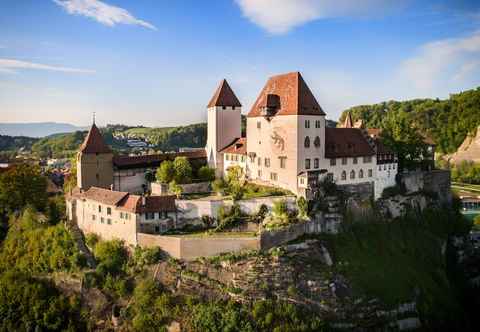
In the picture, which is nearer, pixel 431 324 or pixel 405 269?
pixel 431 324

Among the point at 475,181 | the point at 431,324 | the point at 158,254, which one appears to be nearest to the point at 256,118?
the point at 158,254

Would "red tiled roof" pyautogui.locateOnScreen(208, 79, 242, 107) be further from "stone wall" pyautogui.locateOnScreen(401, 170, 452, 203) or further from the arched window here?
"stone wall" pyautogui.locateOnScreen(401, 170, 452, 203)

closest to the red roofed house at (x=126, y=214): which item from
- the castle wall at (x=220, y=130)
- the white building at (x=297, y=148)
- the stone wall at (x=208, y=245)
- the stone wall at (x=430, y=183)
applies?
the stone wall at (x=208, y=245)

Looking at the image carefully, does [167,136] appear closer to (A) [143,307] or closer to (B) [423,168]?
(B) [423,168]

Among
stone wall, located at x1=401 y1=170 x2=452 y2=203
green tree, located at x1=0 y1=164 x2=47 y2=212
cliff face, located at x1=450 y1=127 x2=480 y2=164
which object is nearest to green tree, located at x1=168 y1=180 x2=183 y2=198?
green tree, located at x1=0 y1=164 x2=47 y2=212

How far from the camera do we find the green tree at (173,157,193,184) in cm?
5178

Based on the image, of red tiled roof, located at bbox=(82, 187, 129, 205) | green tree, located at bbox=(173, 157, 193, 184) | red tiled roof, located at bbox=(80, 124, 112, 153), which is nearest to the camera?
red tiled roof, located at bbox=(82, 187, 129, 205)

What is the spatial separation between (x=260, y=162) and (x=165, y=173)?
11.0m

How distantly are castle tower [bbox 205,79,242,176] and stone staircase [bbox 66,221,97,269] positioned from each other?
18.1 metres

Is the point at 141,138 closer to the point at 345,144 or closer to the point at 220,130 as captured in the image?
the point at 220,130

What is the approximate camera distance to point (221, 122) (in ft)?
191

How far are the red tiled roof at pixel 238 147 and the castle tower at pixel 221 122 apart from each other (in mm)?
689

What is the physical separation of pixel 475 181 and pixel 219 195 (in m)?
92.5

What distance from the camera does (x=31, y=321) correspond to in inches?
1650
